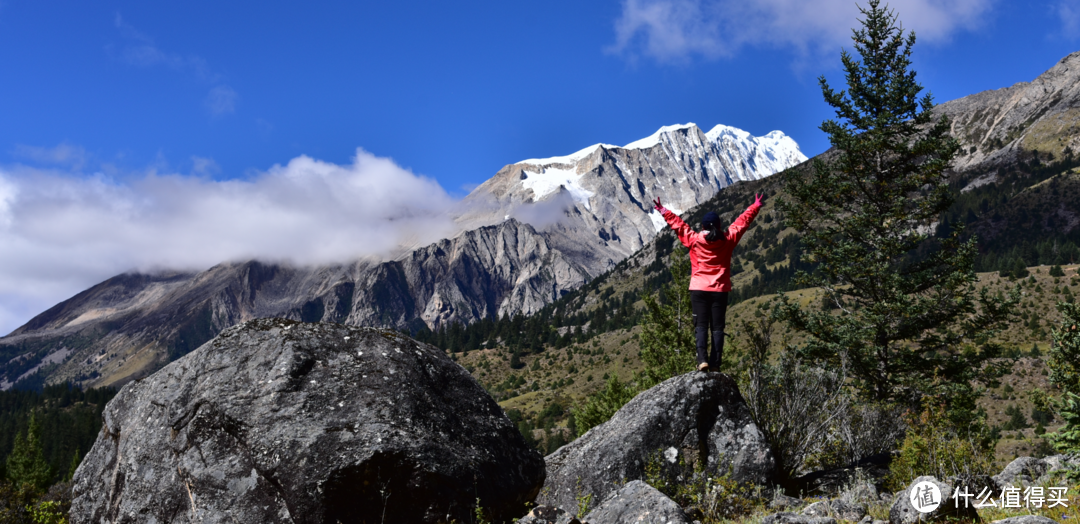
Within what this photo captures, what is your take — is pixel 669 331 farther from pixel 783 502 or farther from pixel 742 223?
pixel 783 502

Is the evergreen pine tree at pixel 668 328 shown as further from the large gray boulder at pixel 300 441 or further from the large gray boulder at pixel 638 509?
the large gray boulder at pixel 638 509

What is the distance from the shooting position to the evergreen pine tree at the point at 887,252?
19.0 metres

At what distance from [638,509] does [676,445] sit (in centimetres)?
272

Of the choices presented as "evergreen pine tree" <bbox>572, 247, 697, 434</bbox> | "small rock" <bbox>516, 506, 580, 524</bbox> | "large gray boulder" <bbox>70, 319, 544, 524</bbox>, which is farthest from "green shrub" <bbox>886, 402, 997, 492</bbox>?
"evergreen pine tree" <bbox>572, 247, 697, 434</bbox>

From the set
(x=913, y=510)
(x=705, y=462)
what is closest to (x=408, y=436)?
(x=705, y=462)

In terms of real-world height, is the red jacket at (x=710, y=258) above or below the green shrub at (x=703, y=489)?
above

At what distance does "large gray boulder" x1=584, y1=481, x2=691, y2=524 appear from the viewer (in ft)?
21.9

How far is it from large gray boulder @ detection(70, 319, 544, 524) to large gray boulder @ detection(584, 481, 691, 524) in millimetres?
1494

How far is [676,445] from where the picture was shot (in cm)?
945

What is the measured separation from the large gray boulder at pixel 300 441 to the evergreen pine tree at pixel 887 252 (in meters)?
14.3

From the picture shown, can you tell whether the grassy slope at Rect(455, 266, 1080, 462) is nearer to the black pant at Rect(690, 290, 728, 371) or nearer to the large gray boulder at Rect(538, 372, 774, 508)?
the black pant at Rect(690, 290, 728, 371)

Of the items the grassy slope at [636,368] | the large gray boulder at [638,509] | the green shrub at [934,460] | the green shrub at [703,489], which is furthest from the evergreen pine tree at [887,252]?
the grassy slope at [636,368]

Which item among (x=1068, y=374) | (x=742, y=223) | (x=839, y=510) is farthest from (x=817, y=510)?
(x=1068, y=374)

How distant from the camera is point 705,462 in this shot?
938cm
